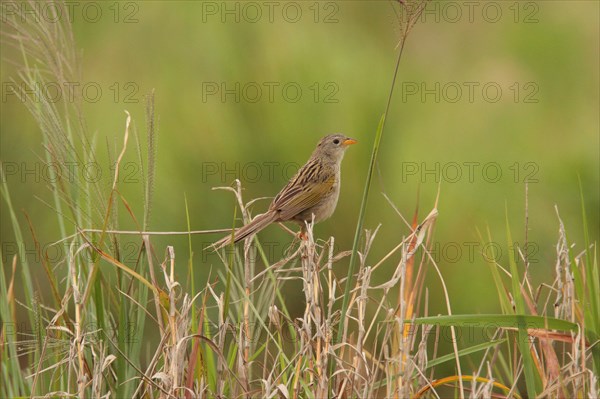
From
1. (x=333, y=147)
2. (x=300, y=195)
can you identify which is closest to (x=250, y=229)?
(x=300, y=195)

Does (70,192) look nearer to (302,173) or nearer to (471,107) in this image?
(302,173)

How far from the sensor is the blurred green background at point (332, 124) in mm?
5703

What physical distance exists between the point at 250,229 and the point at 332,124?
2259 mm

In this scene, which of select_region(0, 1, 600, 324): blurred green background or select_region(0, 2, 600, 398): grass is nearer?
select_region(0, 2, 600, 398): grass

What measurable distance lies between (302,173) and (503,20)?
250 cm

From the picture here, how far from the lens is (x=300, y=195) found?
443 cm

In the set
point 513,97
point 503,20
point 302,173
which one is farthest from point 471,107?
point 302,173

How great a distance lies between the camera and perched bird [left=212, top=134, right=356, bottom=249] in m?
4.34

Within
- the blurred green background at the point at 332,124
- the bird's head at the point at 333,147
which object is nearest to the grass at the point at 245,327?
the bird's head at the point at 333,147

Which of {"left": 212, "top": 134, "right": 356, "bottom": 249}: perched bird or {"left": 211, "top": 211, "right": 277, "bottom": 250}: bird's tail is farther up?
{"left": 212, "top": 134, "right": 356, "bottom": 249}: perched bird

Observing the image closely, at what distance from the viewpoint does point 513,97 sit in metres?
6.15

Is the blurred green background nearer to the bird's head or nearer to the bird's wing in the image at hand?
the bird's head

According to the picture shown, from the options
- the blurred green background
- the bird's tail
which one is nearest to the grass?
the bird's tail

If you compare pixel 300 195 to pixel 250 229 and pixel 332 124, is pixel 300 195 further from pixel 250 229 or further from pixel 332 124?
pixel 332 124
